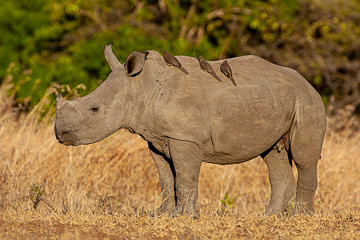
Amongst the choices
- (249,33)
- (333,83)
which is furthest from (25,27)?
(333,83)

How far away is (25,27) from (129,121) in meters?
9.73

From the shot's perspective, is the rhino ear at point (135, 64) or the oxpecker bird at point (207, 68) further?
the oxpecker bird at point (207, 68)

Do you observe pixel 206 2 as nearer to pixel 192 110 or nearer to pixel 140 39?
pixel 140 39

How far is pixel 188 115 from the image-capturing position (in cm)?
559

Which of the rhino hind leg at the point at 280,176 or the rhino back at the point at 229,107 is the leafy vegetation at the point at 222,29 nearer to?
the rhino hind leg at the point at 280,176

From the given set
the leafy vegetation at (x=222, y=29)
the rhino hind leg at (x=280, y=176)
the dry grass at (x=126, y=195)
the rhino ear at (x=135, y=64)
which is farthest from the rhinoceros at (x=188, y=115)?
the leafy vegetation at (x=222, y=29)

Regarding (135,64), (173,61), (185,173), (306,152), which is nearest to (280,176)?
(306,152)

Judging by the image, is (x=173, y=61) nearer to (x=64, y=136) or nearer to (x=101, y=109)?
(x=101, y=109)

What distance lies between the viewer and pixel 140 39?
1162 cm

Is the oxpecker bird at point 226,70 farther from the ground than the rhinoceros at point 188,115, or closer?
farther from the ground

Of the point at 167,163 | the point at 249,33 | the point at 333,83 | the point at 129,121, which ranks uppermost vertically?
the point at 129,121

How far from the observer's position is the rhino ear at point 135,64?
571 cm

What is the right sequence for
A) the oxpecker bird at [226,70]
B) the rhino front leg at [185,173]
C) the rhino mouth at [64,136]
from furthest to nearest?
the oxpecker bird at [226,70]
the rhino front leg at [185,173]
the rhino mouth at [64,136]

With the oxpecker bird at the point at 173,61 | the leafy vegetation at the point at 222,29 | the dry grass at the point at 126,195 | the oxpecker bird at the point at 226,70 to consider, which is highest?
the oxpecker bird at the point at 173,61
